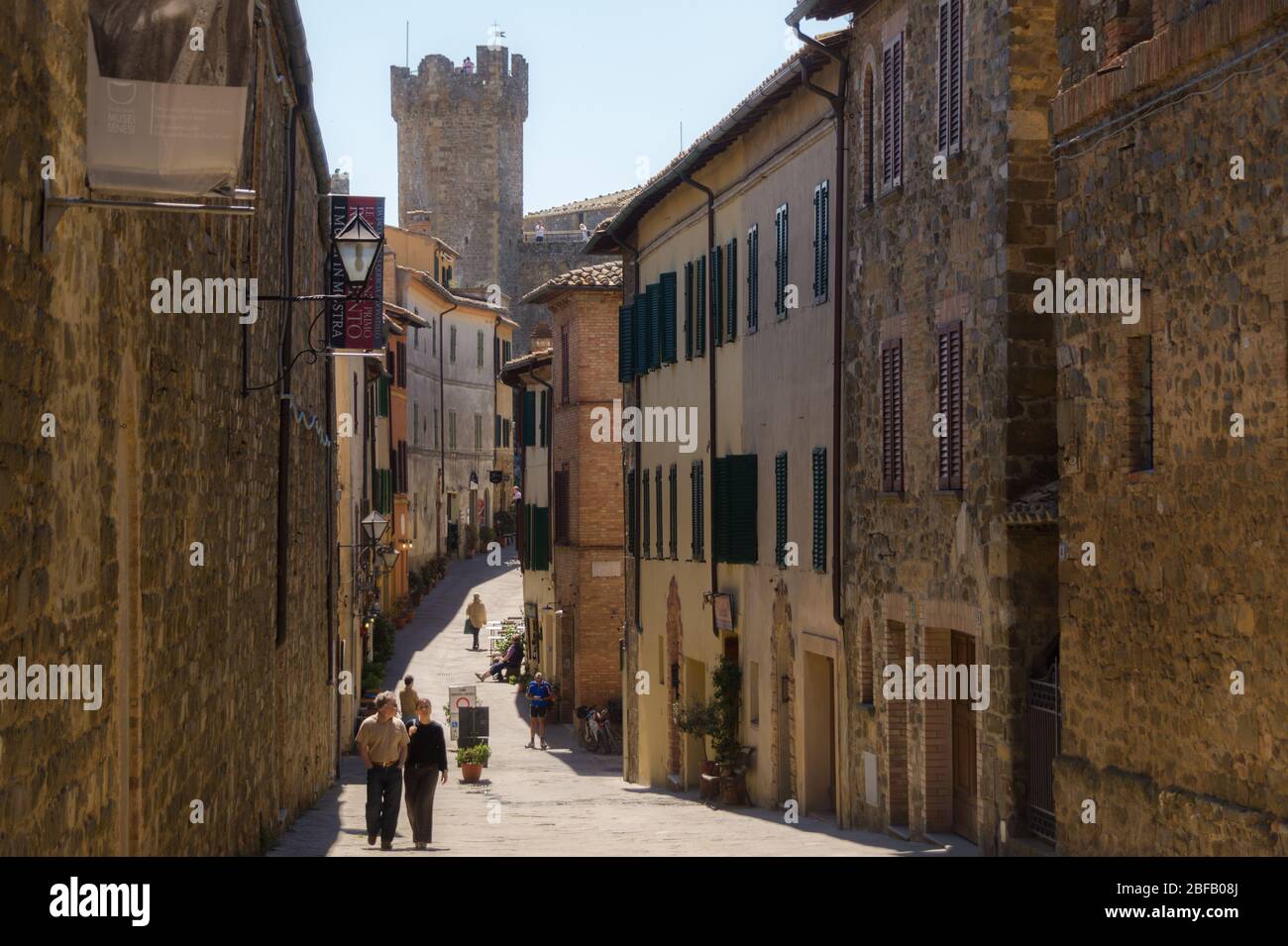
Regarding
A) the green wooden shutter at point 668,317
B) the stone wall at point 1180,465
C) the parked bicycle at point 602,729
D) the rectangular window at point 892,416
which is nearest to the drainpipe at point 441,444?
the parked bicycle at point 602,729

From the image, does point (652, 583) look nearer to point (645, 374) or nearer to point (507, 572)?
point (645, 374)

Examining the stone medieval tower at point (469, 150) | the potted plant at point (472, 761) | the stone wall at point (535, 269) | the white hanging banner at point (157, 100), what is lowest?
the potted plant at point (472, 761)

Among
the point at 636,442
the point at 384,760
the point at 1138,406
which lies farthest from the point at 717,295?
the point at 1138,406

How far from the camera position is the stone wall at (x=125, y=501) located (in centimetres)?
607

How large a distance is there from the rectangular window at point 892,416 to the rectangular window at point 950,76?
2.23m

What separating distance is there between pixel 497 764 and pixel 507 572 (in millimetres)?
31624

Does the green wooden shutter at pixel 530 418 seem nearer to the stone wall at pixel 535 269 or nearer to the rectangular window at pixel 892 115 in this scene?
the rectangular window at pixel 892 115

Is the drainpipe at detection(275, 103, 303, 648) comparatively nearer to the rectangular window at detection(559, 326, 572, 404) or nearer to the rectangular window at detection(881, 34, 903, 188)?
the rectangular window at detection(881, 34, 903, 188)

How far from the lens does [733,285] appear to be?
25062 mm

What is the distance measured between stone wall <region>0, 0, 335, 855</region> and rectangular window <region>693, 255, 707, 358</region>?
1207cm

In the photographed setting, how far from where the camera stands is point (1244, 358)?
995 cm

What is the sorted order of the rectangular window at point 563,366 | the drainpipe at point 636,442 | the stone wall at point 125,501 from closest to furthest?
the stone wall at point 125,501 → the drainpipe at point 636,442 → the rectangular window at point 563,366

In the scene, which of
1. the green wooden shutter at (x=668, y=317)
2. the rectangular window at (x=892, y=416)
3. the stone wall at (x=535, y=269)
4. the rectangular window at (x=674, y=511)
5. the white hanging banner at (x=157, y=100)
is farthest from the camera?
the stone wall at (x=535, y=269)
